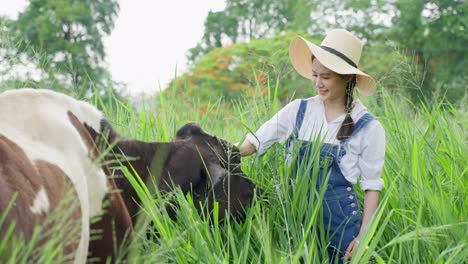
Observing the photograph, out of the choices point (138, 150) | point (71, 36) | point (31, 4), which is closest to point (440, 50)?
point (71, 36)

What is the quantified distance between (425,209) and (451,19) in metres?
19.1

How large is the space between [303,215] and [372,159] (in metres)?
0.49

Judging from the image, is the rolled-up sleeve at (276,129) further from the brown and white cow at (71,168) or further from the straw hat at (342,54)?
the brown and white cow at (71,168)

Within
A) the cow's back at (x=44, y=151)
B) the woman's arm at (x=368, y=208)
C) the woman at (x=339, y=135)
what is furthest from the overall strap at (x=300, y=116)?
the cow's back at (x=44, y=151)

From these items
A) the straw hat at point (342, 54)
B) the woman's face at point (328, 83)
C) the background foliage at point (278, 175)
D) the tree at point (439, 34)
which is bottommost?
the tree at point (439, 34)

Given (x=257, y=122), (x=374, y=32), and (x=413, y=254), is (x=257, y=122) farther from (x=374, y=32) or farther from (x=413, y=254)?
(x=374, y=32)

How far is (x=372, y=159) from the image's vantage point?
10.6ft

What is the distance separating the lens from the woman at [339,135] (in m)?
3.21

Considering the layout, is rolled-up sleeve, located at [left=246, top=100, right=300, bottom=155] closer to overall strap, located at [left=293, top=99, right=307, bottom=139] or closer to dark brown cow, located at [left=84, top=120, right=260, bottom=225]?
overall strap, located at [left=293, top=99, right=307, bottom=139]

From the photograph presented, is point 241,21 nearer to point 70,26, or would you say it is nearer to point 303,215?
point 70,26

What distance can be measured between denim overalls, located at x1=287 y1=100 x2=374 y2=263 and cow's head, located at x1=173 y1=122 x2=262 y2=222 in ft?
1.11

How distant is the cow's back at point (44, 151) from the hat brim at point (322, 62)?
152 cm

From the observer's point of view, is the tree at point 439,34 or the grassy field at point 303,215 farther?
the tree at point 439,34

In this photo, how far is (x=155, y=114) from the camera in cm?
429
